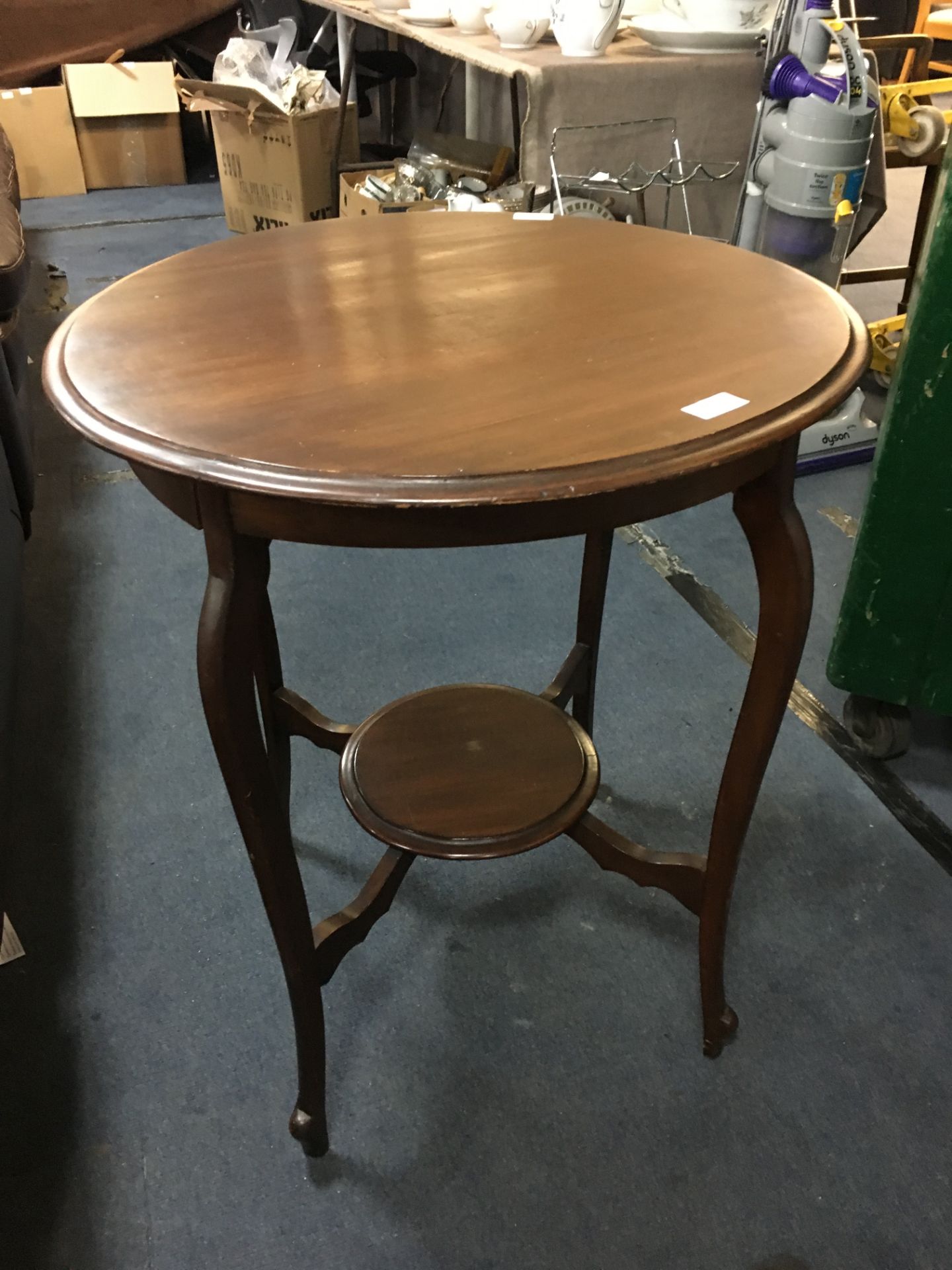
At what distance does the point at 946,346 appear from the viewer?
3.65 ft

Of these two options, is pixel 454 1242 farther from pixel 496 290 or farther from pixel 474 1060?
pixel 496 290

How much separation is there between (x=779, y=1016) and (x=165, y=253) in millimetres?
3304

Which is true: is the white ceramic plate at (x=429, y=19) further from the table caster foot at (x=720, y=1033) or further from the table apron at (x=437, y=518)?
the table caster foot at (x=720, y=1033)

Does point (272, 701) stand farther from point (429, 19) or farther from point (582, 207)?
point (429, 19)

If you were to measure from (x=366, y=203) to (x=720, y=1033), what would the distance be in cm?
245

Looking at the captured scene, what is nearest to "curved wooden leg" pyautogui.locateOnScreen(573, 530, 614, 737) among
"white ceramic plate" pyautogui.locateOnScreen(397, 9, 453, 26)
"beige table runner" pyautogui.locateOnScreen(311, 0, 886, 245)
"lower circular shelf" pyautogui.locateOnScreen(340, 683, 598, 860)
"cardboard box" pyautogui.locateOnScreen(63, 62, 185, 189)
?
"lower circular shelf" pyautogui.locateOnScreen(340, 683, 598, 860)

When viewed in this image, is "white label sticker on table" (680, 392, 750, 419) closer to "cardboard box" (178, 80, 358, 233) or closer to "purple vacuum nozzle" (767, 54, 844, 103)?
"purple vacuum nozzle" (767, 54, 844, 103)

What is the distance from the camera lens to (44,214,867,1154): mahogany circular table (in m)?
0.61

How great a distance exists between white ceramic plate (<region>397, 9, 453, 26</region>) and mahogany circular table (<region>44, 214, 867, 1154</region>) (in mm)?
2007

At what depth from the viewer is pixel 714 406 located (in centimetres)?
65

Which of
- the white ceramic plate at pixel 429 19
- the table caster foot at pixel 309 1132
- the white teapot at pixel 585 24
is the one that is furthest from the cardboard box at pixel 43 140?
the table caster foot at pixel 309 1132

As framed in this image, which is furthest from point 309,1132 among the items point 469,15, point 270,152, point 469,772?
point 270,152

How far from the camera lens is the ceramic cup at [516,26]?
2.23 metres

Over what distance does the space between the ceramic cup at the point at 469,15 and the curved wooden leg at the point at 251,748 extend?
236 cm
